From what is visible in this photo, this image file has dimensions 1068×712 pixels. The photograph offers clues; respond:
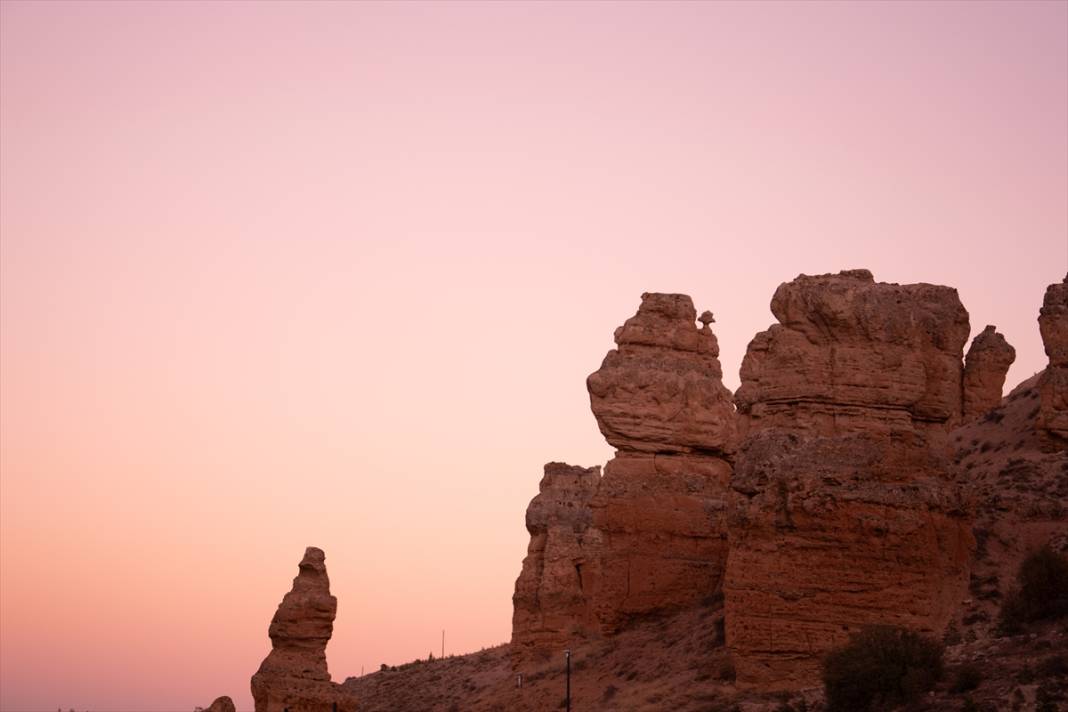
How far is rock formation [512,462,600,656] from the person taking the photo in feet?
205

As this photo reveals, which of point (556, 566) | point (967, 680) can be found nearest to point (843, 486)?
point (967, 680)

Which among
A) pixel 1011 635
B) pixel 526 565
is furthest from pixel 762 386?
pixel 526 565

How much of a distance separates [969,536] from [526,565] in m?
23.3

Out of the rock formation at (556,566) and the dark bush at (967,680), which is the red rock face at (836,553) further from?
the rock formation at (556,566)

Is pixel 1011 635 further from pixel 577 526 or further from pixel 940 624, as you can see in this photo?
pixel 577 526

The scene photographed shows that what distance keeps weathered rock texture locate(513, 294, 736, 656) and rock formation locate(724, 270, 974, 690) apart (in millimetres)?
7985

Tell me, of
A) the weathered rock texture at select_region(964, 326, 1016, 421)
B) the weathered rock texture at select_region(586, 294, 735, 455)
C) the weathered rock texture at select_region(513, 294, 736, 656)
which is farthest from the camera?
the weathered rock texture at select_region(964, 326, 1016, 421)

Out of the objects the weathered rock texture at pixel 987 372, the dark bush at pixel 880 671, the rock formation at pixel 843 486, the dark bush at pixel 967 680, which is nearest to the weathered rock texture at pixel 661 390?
the rock formation at pixel 843 486

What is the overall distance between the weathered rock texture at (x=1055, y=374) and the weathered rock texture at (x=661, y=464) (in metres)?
9.05

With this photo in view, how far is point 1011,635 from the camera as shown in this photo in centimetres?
4078

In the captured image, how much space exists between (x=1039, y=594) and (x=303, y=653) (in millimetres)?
16202

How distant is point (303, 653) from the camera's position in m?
46.2

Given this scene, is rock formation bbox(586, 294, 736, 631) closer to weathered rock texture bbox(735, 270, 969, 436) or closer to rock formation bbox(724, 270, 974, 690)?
weathered rock texture bbox(735, 270, 969, 436)

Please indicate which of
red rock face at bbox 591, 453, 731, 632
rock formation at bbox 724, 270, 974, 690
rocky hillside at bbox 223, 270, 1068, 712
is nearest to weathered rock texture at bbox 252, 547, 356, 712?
rocky hillside at bbox 223, 270, 1068, 712
